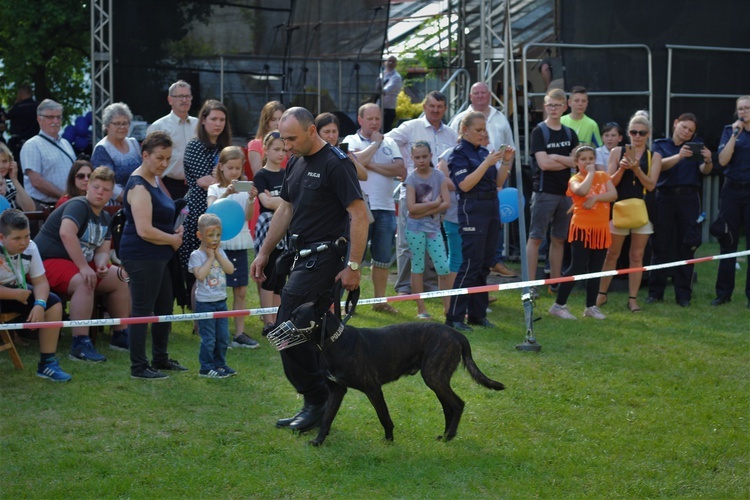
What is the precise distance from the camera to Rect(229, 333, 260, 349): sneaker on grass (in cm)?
799

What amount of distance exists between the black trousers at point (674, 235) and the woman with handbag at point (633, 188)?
0.34 metres

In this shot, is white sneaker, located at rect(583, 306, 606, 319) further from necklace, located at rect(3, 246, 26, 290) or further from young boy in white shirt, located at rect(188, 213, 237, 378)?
necklace, located at rect(3, 246, 26, 290)

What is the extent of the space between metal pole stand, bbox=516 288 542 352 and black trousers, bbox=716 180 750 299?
3.26 metres

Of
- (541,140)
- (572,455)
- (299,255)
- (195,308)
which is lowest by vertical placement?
(572,455)

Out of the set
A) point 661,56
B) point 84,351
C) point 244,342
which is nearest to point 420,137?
point 244,342

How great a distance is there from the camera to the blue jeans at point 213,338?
6945mm

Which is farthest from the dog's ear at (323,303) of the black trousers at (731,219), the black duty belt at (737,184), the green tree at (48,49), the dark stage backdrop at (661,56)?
the green tree at (48,49)

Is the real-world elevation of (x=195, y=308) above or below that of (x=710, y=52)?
below

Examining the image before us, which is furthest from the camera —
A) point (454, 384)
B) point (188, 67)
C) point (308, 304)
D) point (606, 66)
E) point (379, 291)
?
point (188, 67)

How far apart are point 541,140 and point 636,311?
1994 mm

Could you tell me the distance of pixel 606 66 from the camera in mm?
13180

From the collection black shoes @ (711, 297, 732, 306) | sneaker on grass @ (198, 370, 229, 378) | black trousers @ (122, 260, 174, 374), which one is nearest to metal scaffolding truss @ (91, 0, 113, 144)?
black trousers @ (122, 260, 174, 374)

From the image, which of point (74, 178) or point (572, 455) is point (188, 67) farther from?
point (572, 455)

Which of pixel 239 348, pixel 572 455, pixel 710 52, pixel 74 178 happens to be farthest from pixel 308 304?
pixel 710 52
